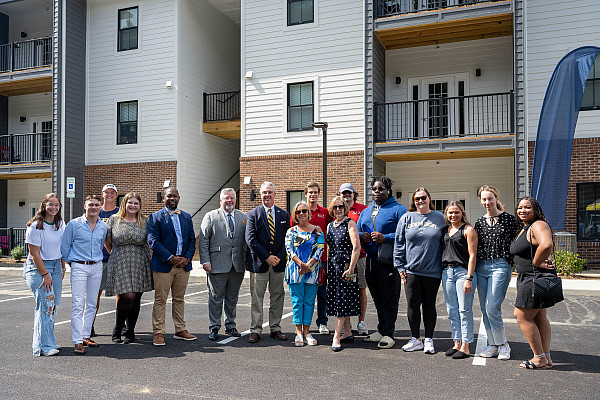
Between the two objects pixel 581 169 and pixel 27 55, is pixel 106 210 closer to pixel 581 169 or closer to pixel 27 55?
pixel 581 169

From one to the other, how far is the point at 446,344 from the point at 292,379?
2.33 meters

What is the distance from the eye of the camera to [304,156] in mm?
16203

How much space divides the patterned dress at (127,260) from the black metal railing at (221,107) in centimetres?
1308

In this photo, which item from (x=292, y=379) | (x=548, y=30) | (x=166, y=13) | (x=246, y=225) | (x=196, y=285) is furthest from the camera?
(x=166, y=13)

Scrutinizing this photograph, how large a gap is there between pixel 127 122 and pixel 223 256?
13.5 m


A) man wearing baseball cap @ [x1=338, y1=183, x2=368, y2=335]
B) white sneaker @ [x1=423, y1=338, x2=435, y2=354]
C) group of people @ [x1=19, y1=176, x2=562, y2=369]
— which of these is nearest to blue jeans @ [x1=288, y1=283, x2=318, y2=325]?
group of people @ [x1=19, y1=176, x2=562, y2=369]

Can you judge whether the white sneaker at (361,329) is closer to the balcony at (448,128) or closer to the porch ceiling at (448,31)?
the balcony at (448,128)

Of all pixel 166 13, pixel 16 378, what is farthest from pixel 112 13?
pixel 16 378

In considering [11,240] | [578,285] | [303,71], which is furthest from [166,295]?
[11,240]

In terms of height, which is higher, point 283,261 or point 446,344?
point 283,261

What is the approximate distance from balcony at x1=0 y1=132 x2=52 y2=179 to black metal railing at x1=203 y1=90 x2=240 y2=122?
6061 millimetres

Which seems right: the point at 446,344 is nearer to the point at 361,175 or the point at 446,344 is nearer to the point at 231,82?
the point at 361,175

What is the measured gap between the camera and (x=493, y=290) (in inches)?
220

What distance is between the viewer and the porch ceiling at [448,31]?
14.3 meters
